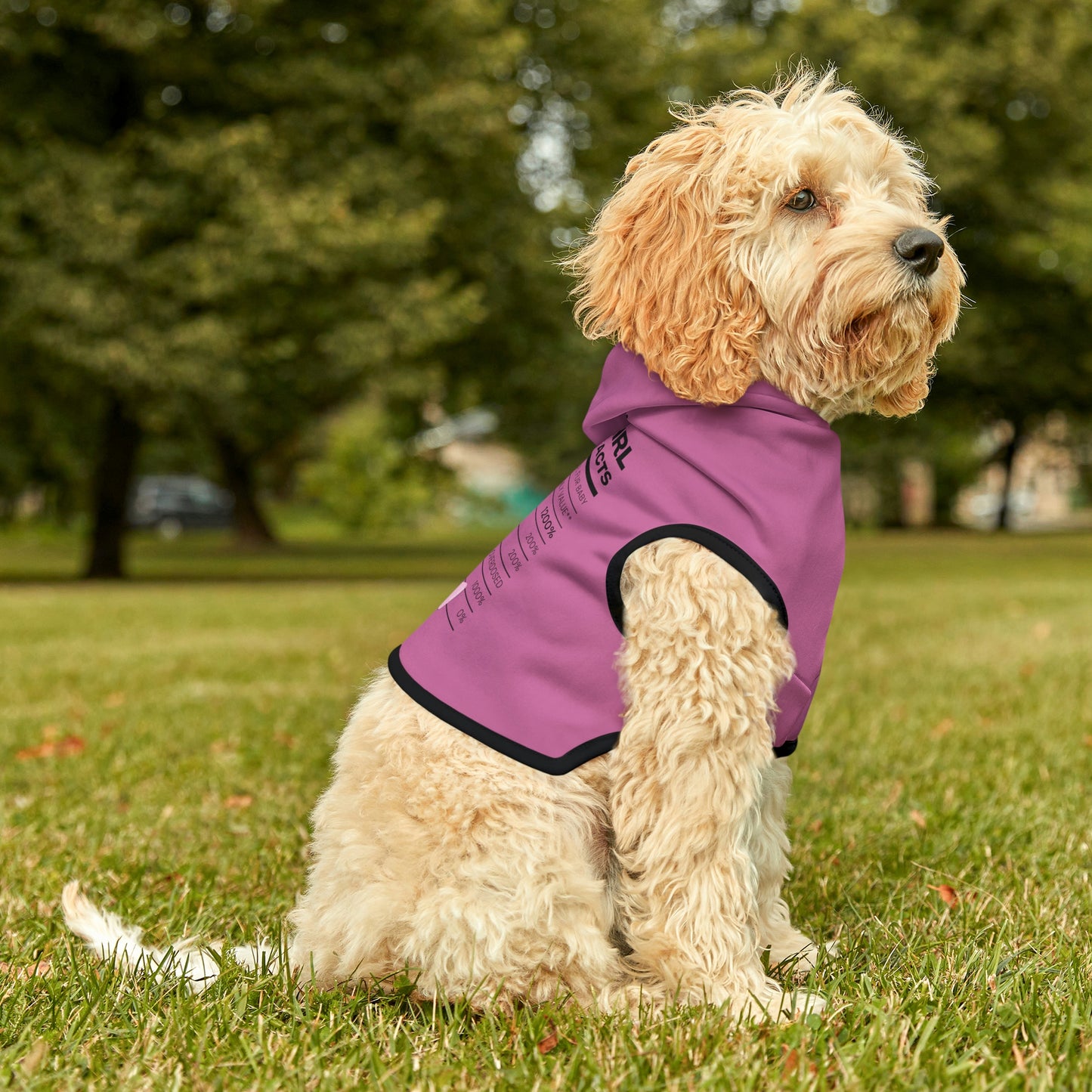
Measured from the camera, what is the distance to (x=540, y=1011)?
8.95 feet

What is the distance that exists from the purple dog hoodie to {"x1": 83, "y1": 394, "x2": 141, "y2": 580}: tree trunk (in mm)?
18791

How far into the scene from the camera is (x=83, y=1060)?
2.57m

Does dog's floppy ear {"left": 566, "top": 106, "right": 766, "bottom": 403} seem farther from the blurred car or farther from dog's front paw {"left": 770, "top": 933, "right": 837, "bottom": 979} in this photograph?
the blurred car

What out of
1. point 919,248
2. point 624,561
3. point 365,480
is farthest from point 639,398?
point 365,480

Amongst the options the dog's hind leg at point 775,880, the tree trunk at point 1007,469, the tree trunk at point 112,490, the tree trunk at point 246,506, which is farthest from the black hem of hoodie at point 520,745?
the tree trunk at point 1007,469

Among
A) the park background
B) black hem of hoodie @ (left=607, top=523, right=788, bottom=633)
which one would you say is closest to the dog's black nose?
black hem of hoodie @ (left=607, top=523, right=788, bottom=633)

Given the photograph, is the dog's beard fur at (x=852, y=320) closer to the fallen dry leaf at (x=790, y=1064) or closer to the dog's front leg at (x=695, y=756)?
the dog's front leg at (x=695, y=756)

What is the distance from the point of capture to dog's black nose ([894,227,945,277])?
9.18ft

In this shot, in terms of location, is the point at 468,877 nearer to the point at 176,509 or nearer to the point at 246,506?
the point at 246,506

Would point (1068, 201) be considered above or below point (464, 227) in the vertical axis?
above

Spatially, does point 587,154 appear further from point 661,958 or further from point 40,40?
point 661,958

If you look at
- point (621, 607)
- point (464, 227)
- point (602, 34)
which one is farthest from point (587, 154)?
point (621, 607)

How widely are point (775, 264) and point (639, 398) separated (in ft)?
1.54

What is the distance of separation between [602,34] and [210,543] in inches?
885
